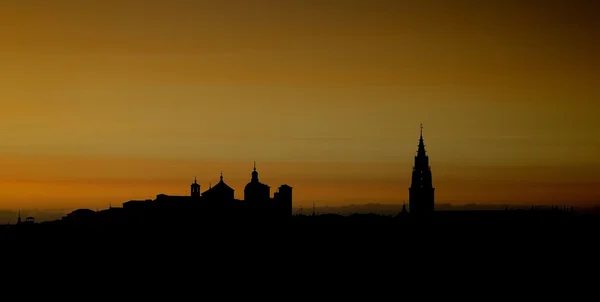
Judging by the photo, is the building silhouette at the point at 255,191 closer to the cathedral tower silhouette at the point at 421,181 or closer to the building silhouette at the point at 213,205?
the building silhouette at the point at 213,205

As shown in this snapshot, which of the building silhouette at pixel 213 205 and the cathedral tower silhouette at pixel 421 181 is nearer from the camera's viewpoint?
the building silhouette at pixel 213 205

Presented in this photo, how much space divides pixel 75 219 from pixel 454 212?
63933 mm

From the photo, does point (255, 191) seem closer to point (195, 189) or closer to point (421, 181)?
point (195, 189)

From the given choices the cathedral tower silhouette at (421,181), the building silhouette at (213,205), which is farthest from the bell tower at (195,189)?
the cathedral tower silhouette at (421,181)

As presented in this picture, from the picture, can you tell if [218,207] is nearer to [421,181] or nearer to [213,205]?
[213,205]

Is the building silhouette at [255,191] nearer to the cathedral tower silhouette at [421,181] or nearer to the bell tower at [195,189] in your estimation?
the bell tower at [195,189]

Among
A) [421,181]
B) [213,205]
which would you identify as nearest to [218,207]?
[213,205]

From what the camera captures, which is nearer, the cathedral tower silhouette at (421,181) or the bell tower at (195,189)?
the bell tower at (195,189)

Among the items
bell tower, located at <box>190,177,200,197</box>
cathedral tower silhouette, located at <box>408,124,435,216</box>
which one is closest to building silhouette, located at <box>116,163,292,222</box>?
bell tower, located at <box>190,177,200,197</box>

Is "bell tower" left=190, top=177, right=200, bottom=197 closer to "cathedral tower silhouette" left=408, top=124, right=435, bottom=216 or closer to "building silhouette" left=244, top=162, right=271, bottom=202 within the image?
"building silhouette" left=244, top=162, right=271, bottom=202

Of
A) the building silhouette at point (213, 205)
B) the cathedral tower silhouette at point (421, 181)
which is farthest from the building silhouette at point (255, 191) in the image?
the cathedral tower silhouette at point (421, 181)

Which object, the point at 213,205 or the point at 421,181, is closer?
the point at 213,205

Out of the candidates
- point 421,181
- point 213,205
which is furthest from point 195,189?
point 421,181

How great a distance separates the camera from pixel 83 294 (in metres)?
94.7
